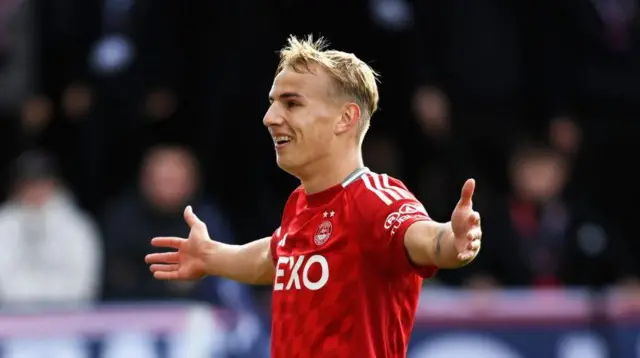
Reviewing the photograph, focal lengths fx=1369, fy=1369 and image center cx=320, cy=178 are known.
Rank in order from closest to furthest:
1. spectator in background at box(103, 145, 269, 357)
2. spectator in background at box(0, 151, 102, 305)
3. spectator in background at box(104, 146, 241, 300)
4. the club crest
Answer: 1. the club crest
2. spectator in background at box(103, 145, 269, 357)
3. spectator in background at box(104, 146, 241, 300)
4. spectator in background at box(0, 151, 102, 305)

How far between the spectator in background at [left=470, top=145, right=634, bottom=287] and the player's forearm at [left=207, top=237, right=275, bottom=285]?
14.4ft

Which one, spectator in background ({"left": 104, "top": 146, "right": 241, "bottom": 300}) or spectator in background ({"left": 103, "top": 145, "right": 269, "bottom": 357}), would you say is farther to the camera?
spectator in background ({"left": 104, "top": 146, "right": 241, "bottom": 300})

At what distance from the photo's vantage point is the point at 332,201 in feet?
17.8

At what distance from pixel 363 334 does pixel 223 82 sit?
6523mm

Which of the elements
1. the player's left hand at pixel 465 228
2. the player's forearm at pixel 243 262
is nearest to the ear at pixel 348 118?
the player's forearm at pixel 243 262

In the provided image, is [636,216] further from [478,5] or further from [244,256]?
[244,256]

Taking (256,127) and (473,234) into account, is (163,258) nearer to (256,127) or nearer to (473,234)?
(473,234)

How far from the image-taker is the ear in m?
5.46

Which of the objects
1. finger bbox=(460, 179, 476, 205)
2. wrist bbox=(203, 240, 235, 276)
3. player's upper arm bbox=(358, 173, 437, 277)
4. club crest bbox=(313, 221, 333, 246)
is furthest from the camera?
wrist bbox=(203, 240, 235, 276)

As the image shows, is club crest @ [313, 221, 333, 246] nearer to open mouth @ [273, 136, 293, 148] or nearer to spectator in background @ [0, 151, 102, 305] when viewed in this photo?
open mouth @ [273, 136, 293, 148]

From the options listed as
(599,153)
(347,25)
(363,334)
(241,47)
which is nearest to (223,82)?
(241,47)

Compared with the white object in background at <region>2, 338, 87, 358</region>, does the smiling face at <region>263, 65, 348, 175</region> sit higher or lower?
higher

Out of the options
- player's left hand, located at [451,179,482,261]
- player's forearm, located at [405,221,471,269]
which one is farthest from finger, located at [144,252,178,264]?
player's left hand, located at [451,179,482,261]

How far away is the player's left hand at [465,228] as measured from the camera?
4.63 meters
